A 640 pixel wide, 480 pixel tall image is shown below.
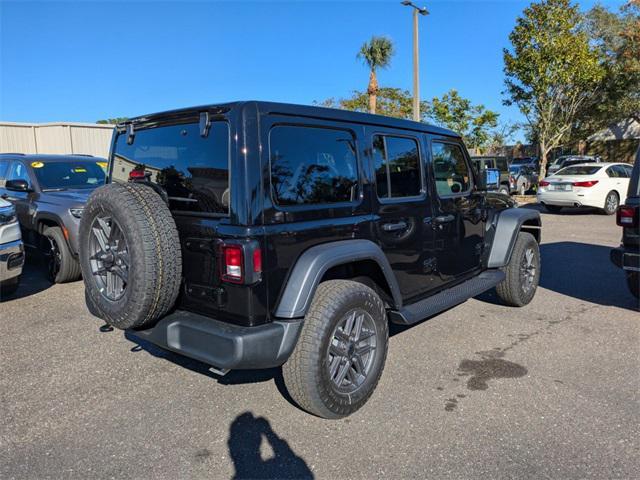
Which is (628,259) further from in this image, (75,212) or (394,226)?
(75,212)

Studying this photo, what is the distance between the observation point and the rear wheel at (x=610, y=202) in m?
12.7

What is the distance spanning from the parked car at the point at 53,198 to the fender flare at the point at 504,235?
15.9ft

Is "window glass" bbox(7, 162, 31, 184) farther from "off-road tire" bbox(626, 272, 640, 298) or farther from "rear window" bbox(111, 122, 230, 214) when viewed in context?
"off-road tire" bbox(626, 272, 640, 298)

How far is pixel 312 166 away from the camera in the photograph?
2.95 meters

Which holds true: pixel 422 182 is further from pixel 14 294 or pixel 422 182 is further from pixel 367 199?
pixel 14 294

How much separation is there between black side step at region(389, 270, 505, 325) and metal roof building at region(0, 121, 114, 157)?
1582 cm

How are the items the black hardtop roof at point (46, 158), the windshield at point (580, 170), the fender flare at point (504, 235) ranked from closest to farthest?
the fender flare at point (504, 235), the black hardtop roof at point (46, 158), the windshield at point (580, 170)

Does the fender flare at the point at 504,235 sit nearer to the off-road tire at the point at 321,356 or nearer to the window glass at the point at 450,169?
the window glass at the point at 450,169

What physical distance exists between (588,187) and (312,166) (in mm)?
11925

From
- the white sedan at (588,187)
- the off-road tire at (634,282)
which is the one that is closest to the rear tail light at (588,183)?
the white sedan at (588,187)

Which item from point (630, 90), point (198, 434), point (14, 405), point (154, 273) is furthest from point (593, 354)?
point (630, 90)

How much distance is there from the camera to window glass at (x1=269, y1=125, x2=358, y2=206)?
275 cm

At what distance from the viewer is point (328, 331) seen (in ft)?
9.06

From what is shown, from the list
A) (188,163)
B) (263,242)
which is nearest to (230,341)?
(263,242)
